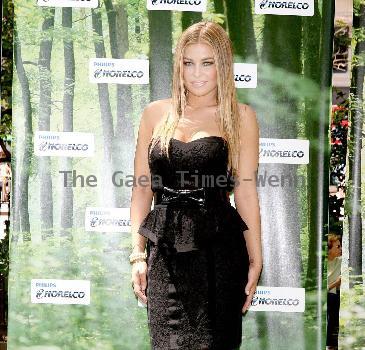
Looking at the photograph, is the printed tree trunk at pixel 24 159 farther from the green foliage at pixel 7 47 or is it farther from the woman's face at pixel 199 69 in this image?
the woman's face at pixel 199 69

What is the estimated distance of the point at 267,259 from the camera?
3.55 metres

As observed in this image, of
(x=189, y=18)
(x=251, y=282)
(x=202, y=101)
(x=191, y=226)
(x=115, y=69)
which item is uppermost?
(x=189, y=18)

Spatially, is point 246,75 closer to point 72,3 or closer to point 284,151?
point 284,151

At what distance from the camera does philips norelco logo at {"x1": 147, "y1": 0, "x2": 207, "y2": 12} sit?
346cm

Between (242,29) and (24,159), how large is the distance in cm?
148

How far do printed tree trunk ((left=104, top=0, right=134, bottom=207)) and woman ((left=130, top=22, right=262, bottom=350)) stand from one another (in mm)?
648

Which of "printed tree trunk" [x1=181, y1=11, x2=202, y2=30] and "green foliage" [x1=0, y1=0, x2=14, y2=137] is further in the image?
"green foliage" [x1=0, y1=0, x2=14, y2=137]

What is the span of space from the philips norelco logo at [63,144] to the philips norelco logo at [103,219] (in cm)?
34

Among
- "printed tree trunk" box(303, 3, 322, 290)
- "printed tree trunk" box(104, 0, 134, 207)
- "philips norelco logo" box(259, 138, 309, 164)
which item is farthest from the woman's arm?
"printed tree trunk" box(303, 3, 322, 290)

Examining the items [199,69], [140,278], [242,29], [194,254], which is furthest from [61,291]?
[242,29]

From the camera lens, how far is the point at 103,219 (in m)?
3.54

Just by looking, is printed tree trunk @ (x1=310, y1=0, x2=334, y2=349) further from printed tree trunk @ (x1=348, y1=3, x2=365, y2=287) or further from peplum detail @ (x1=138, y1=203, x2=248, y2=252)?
peplum detail @ (x1=138, y1=203, x2=248, y2=252)

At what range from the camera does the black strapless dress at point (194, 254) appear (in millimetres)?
2561

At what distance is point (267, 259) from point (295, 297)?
277 millimetres
